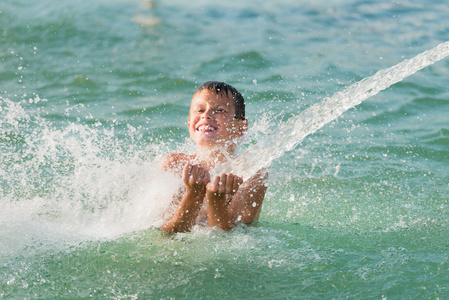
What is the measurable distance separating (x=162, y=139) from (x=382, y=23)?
6.18 meters

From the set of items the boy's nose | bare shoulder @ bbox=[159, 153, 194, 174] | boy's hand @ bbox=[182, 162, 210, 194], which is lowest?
bare shoulder @ bbox=[159, 153, 194, 174]

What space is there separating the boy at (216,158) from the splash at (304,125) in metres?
0.14

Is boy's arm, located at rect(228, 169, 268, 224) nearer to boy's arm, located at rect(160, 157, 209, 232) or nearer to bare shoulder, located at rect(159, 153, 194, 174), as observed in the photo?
boy's arm, located at rect(160, 157, 209, 232)

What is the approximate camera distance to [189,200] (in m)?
3.10

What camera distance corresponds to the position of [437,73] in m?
7.73

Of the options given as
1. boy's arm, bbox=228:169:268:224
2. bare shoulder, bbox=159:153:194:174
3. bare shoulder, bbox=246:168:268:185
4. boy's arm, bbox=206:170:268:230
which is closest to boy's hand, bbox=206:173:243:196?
boy's arm, bbox=206:170:268:230

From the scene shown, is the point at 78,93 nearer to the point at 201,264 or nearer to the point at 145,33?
the point at 145,33

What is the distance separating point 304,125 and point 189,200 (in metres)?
0.87

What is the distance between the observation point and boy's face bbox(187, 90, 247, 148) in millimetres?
3609

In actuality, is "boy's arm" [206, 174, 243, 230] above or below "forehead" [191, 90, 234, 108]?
below

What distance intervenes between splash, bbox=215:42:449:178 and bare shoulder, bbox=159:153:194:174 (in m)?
0.32

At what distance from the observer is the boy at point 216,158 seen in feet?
10.5

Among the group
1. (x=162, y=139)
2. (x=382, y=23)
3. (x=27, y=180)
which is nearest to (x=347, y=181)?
(x=162, y=139)

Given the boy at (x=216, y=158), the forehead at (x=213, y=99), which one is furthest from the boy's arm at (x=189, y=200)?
the forehead at (x=213, y=99)
